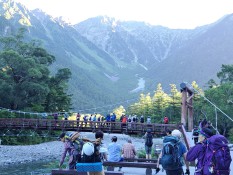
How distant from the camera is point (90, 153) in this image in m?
6.18

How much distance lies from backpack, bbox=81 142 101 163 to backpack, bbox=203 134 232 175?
6.12 feet

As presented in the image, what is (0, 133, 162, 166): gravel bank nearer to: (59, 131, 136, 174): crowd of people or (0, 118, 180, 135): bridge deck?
(0, 118, 180, 135): bridge deck

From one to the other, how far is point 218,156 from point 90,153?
6.93ft

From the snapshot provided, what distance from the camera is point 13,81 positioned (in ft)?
154

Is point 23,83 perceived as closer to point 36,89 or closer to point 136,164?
point 36,89

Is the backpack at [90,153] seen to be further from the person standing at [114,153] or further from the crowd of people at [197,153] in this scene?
the person standing at [114,153]

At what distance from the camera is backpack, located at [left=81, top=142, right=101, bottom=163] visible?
6.18 metres

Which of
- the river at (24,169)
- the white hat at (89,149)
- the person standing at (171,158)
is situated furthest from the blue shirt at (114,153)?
the river at (24,169)

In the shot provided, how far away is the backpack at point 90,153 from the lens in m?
6.18

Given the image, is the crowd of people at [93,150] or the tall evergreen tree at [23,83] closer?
the crowd of people at [93,150]

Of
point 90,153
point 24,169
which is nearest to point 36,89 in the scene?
point 24,169

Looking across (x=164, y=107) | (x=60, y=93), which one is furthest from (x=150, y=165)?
(x=164, y=107)

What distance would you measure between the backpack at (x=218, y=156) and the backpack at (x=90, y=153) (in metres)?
1.87

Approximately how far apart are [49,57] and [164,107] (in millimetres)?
21571
